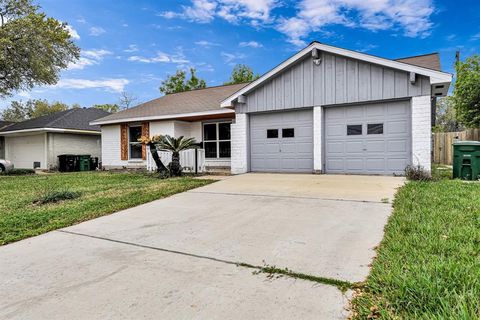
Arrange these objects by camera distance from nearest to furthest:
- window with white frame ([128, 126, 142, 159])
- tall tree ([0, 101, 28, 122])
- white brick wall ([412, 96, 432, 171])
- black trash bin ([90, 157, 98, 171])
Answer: white brick wall ([412, 96, 432, 171]), window with white frame ([128, 126, 142, 159]), black trash bin ([90, 157, 98, 171]), tall tree ([0, 101, 28, 122])

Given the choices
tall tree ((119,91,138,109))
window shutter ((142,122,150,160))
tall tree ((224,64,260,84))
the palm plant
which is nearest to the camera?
the palm plant

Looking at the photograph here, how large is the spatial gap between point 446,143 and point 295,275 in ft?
52.0

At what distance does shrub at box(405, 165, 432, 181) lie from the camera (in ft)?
25.9

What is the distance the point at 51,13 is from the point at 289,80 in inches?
642

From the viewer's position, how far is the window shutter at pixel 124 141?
15320 mm

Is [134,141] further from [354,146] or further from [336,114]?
[354,146]

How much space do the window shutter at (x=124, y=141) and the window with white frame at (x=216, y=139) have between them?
440cm

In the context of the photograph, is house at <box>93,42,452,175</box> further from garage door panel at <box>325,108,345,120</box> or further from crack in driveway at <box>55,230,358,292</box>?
crack in driveway at <box>55,230,358,292</box>

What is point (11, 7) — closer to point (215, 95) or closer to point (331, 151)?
point (215, 95)

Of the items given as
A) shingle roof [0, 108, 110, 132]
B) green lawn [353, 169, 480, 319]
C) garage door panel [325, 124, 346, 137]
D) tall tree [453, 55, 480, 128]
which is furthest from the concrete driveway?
tall tree [453, 55, 480, 128]

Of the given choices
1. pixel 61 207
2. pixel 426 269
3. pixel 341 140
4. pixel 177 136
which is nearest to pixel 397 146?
pixel 341 140

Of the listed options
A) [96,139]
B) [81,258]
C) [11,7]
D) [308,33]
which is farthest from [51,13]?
[81,258]

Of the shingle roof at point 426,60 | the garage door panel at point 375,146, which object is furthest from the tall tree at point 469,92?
the garage door panel at point 375,146

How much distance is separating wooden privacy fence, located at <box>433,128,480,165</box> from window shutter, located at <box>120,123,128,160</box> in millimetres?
16205
